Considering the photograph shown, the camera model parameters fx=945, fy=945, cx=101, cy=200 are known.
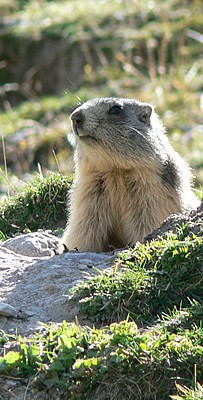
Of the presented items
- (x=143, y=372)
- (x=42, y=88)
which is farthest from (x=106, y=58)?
(x=143, y=372)

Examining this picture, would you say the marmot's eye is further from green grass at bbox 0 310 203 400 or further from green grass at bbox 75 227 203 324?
green grass at bbox 0 310 203 400

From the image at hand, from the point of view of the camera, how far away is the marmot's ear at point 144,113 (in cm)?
726

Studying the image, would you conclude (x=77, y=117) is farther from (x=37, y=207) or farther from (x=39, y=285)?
(x=39, y=285)

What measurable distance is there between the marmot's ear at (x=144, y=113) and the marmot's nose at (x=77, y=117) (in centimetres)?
68

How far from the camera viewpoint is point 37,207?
782cm

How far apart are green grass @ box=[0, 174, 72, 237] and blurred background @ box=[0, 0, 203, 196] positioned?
3.65 m

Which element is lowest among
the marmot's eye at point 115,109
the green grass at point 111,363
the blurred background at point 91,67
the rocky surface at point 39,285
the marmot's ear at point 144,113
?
the green grass at point 111,363

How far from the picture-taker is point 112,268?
5207 mm

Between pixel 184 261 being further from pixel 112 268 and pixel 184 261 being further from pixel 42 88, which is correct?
pixel 42 88

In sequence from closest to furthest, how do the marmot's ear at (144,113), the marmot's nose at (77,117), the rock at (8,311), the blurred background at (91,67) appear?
the rock at (8,311) < the marmot's nose at (77,117) < the marmot's ear at (144,113) < the blurred background at (91,67)

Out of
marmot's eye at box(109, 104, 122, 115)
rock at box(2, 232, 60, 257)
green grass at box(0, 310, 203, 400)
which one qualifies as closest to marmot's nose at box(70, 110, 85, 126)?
marmot's eye at box(109, 104, 122, 115)

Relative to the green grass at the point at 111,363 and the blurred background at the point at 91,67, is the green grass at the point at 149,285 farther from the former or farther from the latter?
the blurred background at the point at 91,67

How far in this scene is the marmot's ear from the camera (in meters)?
7.26

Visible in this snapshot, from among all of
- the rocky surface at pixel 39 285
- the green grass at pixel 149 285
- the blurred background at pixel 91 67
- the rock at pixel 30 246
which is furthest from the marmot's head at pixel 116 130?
the blurred background at pixel 91 67
